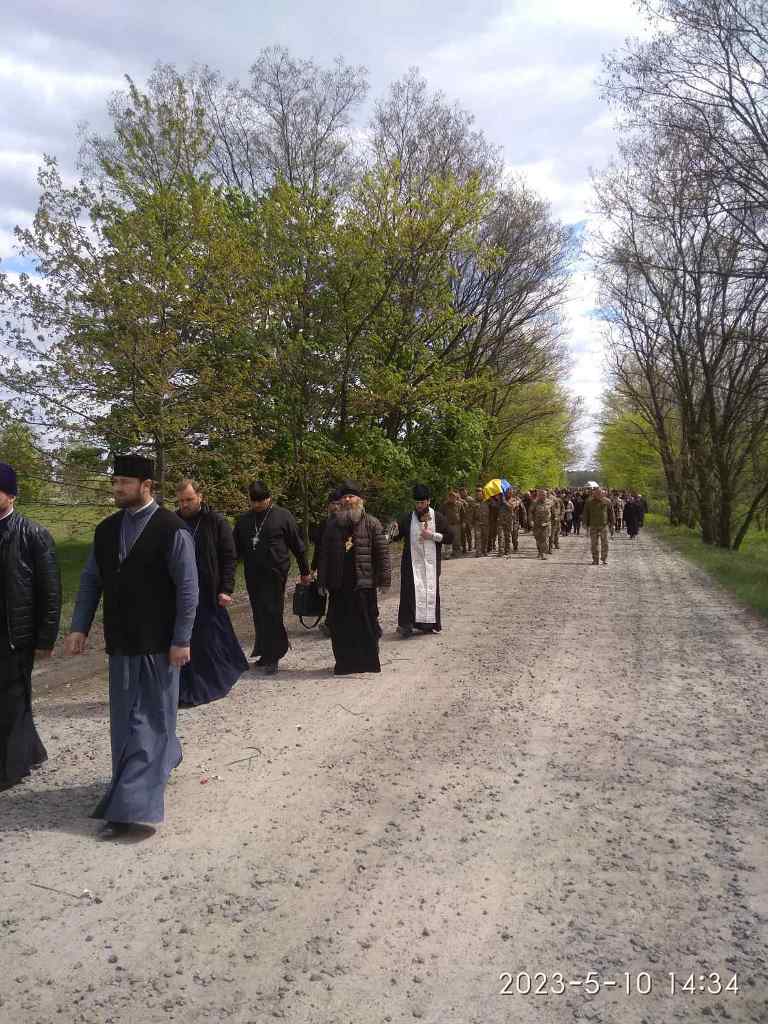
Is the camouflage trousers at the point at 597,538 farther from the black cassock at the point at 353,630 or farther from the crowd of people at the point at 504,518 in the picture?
the black cassock at the point at 353,630

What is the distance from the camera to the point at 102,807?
423 cm

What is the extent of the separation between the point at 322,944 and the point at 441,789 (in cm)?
173

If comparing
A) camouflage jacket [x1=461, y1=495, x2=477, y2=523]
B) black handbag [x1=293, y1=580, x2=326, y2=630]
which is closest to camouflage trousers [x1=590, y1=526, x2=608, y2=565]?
camouflage jacket [x1=461, y1=495, x2=477, y2=523]

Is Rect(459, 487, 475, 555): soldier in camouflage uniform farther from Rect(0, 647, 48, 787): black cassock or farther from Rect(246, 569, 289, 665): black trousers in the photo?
Rect(0, 647, 48, 787): black cassock

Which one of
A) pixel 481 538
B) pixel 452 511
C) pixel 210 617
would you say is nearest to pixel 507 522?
pixel 481 538

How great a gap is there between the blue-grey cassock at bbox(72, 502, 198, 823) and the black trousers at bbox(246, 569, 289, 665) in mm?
3458

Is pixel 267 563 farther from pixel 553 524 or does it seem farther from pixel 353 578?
pixel 553 524

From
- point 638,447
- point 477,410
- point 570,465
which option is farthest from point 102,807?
point 570,465

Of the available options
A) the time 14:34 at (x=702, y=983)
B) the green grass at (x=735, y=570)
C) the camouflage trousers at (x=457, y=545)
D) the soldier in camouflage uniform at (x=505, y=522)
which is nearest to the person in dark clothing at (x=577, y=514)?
the green grass at (x=735, y=570)

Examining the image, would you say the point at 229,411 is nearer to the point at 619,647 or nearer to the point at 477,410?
the point at 619,647

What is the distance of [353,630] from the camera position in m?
7.98

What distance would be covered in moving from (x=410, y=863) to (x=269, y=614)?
4584 millimetres

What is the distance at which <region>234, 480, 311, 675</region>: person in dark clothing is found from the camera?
26.7ft

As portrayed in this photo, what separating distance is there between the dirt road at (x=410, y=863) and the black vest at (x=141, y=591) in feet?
3.39
